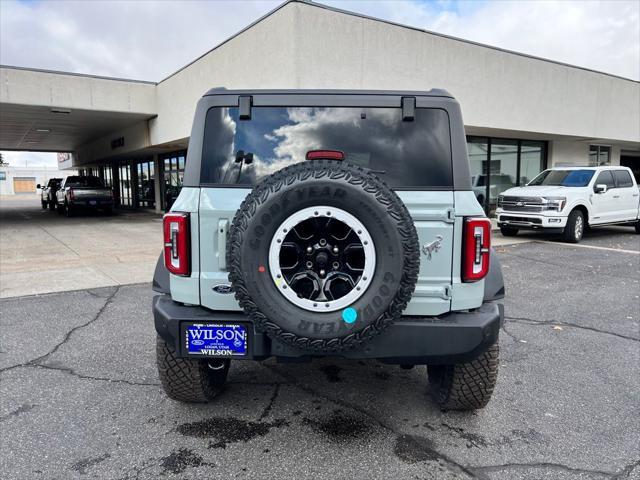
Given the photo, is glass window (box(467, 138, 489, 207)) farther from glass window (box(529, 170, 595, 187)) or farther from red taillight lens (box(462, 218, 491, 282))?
red taillight lens (box(462, 218, 491, 282))

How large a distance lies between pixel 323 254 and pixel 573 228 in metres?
11.0

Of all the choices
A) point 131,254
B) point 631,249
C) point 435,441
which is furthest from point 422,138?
point 631,249

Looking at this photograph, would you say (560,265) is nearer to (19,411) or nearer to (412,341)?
(412,341)

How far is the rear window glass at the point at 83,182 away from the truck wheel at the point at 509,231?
17.7 meters

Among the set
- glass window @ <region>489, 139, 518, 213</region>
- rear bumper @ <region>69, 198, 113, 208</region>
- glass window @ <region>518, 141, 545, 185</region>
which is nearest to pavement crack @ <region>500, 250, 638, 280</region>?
glass window @ <region>489, 139, 518, 213</region>

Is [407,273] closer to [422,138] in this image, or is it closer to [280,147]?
[422,138]

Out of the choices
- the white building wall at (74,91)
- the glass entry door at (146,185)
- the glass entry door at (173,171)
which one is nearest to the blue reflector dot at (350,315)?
the white building wall at (74,91)

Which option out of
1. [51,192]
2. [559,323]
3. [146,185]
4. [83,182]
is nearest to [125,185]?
[146,185]

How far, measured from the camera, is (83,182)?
69.8ft

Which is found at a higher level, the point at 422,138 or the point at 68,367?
the point at 422,138

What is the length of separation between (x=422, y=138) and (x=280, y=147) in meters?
0.86

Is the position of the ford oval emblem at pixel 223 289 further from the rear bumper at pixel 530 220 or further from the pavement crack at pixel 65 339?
the rear bumper at pixel 530 220

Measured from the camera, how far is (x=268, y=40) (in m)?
11.1

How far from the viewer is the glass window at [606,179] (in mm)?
12008
